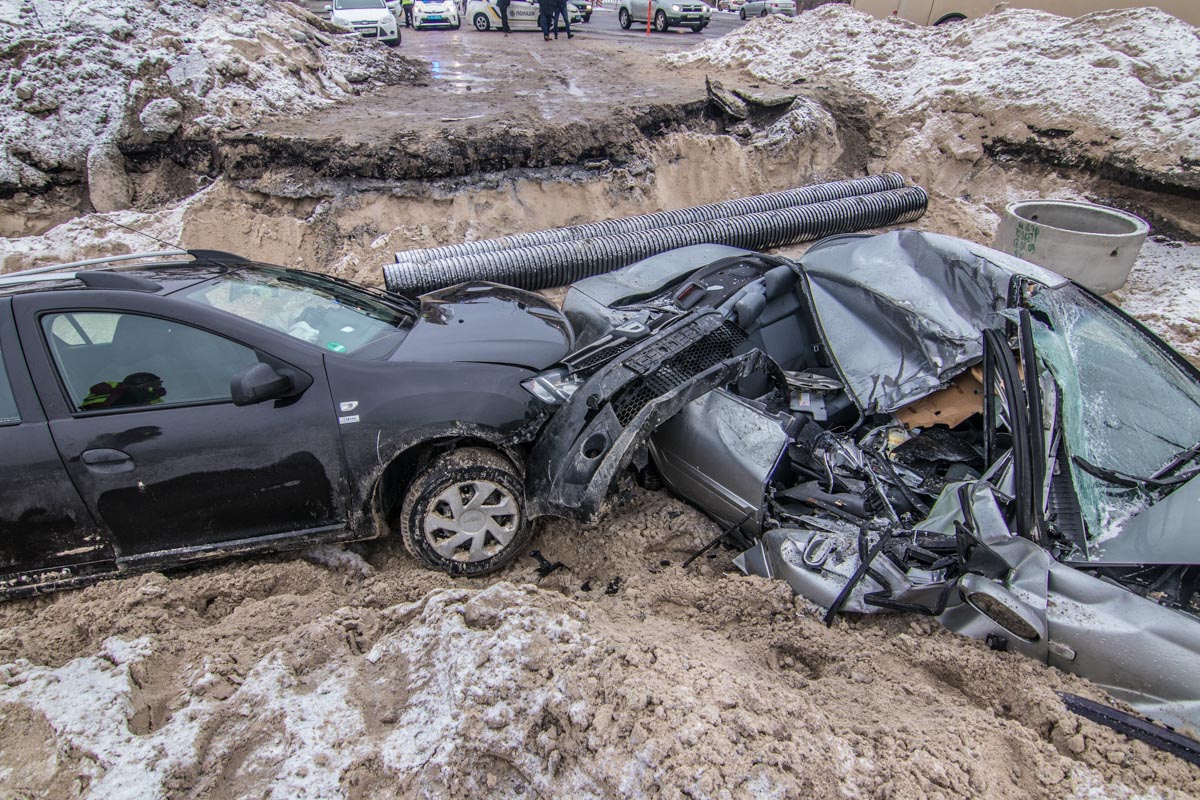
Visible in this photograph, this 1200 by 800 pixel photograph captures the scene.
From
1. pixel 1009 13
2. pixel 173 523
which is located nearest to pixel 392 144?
pixel 173 523

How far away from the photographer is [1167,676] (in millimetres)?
2211

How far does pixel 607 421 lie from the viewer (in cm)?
329

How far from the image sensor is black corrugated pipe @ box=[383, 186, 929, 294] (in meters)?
6.25

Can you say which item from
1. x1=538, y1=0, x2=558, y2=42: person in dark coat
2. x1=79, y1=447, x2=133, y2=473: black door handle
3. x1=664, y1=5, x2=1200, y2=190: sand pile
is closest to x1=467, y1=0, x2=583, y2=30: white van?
x1=538, y1=0, x2=558, y2=42: person in dark coat

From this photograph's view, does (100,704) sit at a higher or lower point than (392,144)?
lower

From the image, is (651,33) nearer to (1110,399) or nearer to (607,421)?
(607,421)

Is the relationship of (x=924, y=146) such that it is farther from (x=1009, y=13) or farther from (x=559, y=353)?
(x=559, y=353)

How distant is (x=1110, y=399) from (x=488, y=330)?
2989mm

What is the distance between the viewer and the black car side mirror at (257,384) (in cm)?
299

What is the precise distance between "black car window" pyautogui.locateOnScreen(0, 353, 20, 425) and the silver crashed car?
2.33 meters

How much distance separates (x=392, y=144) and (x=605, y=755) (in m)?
7.08

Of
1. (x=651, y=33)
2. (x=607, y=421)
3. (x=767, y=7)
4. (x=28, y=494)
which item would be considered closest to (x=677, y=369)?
(x=607, y=421)

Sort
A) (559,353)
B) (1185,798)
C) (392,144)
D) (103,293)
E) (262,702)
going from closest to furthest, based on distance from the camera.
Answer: (1185,798)
(262,702)
(103,293)
(559,353)
(392,144)

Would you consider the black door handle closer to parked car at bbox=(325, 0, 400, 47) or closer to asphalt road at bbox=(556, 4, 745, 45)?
parked car at bbox=(325, 0, 400, 47)
